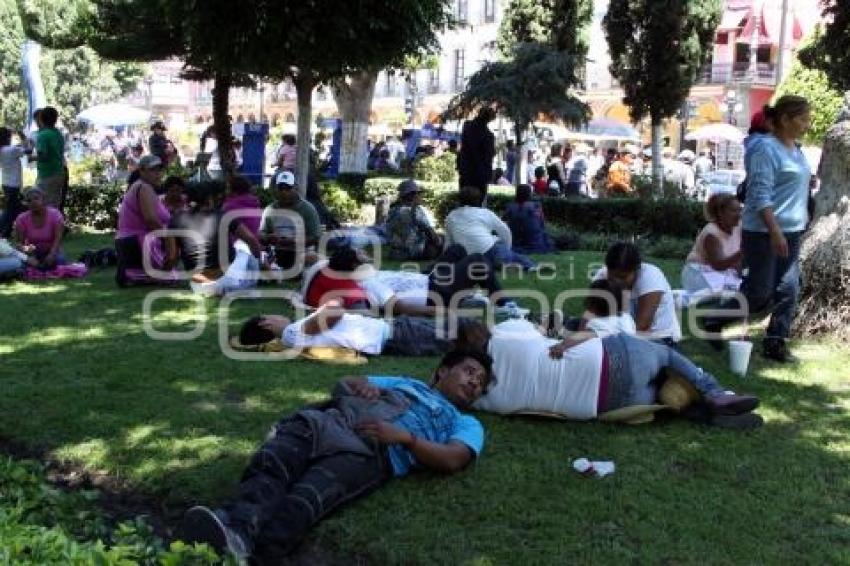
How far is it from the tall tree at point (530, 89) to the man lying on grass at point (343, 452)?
13.1 meters

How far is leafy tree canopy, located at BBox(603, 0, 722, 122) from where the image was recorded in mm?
15836

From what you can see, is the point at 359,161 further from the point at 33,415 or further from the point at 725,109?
the point at 725,109

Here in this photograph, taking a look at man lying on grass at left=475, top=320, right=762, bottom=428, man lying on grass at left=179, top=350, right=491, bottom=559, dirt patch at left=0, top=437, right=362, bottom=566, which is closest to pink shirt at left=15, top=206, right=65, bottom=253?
dirt patch at left=0, top=437, right=362, bottom=566

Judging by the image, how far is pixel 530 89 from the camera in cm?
1675

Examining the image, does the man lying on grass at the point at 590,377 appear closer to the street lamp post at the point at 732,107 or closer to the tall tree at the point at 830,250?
the tall tree at the point at 830,250

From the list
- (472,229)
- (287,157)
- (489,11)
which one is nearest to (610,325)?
(472,229)

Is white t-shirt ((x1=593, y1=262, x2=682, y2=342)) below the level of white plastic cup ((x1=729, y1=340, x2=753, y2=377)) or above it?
above

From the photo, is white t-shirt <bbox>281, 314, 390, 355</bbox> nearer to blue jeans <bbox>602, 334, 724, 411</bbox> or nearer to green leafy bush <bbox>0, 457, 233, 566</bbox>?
blue jeans <bbox>602, 334, 724, 411</bbox>

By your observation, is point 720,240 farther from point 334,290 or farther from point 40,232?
point 40,232

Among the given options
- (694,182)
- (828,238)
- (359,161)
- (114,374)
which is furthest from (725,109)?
(114,374)

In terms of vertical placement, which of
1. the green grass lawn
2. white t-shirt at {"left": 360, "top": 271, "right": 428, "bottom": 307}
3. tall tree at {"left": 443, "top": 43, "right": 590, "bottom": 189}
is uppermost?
tall tree at {"left": 443, "top": 43, "right": 590, "bottom": 189}

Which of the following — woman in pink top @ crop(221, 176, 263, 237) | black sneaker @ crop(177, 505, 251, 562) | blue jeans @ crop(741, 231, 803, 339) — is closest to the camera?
black sneaker @ crop(177, 505, 251, 562)

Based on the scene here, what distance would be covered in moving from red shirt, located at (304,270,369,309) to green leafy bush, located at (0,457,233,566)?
3.22m

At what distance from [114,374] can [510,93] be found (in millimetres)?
12385
